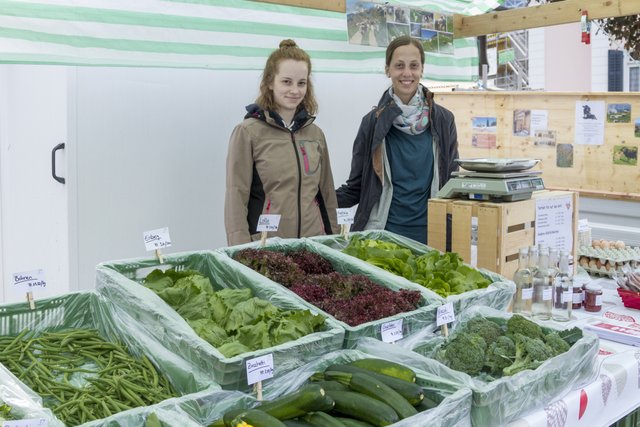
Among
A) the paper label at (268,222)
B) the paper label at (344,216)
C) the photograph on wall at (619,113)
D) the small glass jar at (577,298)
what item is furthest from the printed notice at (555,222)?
the photograph on wall at (619,113)

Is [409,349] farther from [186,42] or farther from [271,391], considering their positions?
[186,42]

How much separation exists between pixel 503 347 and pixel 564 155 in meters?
6.01

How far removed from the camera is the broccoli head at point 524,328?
2160 mm

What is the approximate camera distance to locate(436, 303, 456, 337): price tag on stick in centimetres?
229

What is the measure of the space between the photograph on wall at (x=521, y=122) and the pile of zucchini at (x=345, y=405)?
6535 mm

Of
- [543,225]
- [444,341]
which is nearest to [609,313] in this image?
[543,225]

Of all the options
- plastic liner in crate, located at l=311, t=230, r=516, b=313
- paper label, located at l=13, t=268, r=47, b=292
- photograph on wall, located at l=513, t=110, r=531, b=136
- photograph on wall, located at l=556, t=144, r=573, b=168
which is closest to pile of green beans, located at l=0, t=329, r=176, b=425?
paper label, located at l=13, t=268, r=47, b=292

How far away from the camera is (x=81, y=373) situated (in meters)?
2.03

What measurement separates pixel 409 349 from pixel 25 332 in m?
1.27

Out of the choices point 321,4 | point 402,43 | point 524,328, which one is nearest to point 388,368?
point 524,328

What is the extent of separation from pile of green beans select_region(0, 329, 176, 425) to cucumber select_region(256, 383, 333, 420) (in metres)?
0.39

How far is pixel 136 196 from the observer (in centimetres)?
383

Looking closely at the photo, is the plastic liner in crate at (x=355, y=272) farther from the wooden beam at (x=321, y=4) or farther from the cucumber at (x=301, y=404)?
the wooden beam at (x=321, y=4)

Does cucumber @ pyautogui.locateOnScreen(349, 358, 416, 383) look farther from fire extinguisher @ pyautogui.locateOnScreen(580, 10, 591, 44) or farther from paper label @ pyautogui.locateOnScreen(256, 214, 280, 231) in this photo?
fire extinguisher @ pyautogui.locateOnScreen(580, 10, 591, 44)
